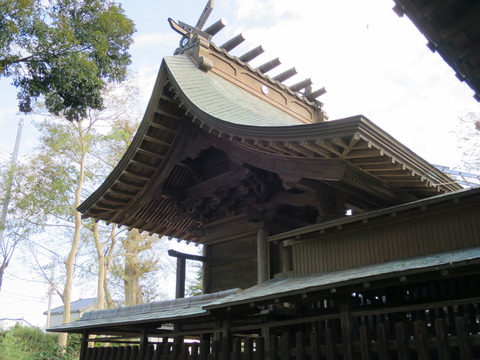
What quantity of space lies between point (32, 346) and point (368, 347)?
71.3ft

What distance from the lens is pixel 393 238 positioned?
238 inches

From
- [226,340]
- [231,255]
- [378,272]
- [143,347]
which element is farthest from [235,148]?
[378,272]

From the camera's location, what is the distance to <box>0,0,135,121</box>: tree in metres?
8.80

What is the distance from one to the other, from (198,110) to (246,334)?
170 inches

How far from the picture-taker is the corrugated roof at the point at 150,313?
717 cm

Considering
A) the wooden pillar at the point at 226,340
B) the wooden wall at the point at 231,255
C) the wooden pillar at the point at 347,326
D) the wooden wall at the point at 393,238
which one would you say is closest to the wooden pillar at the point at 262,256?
the wooden wall at the point at 231,255

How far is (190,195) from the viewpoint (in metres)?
9.98

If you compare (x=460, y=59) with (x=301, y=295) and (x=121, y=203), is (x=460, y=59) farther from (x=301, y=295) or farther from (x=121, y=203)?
(x=121, y=203)

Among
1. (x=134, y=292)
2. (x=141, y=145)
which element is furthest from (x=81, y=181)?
(x=141, y=145)

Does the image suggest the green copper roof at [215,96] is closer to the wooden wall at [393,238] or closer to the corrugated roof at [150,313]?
the wooden wall at [393,238]

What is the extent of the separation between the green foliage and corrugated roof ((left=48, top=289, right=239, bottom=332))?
1208cm

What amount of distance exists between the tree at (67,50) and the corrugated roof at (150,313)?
4.25 metres

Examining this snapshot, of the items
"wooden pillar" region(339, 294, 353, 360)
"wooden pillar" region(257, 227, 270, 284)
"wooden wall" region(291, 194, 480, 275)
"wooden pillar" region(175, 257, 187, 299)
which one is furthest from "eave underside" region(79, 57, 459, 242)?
"wooden pillar" region(339, 294, 353, 360)

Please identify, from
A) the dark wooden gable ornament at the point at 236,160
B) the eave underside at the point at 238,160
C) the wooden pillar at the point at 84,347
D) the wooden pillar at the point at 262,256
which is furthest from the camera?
the wooden pillar at the point at 84,347
